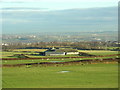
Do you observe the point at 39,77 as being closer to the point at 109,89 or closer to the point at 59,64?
the point at 109,89

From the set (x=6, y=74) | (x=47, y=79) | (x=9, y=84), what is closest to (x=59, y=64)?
(x=6, y=74)

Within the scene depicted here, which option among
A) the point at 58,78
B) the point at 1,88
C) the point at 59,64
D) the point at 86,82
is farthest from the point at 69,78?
the point at 59,64

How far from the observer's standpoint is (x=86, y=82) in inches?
1136

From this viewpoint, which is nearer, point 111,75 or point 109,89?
point 109,89

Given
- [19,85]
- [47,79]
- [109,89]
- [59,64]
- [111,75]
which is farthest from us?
[59,64]

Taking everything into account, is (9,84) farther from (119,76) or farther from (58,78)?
(119,76)

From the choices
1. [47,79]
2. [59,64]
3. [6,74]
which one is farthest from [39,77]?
[59,64]

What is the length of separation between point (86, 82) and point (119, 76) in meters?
4.37

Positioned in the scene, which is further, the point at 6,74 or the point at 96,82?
the point at 6,74

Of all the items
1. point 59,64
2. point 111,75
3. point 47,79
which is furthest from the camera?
point 59,64

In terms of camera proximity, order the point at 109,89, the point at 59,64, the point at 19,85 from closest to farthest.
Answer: the point at 109,89
the point at 19,85
the point at 59,64

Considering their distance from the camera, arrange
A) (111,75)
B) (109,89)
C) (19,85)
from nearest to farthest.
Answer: (109,89), (19,85), (111,75)

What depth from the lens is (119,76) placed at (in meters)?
31.8

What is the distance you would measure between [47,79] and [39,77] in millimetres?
1531
